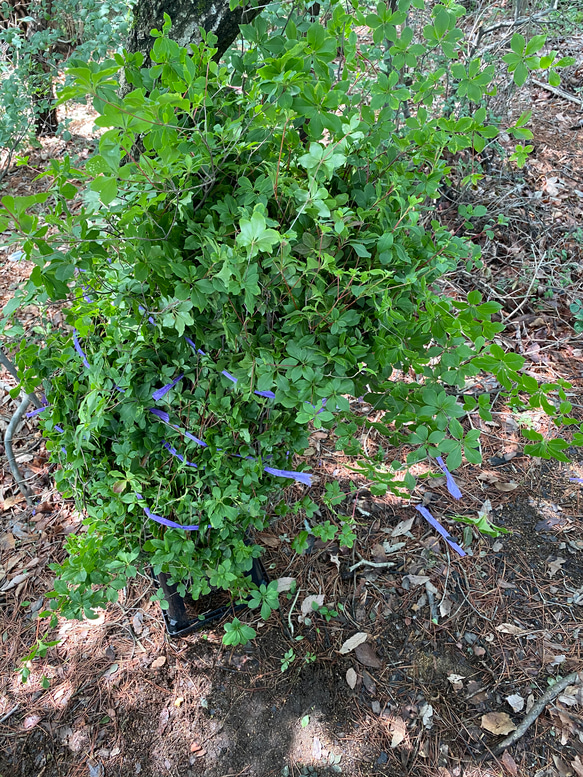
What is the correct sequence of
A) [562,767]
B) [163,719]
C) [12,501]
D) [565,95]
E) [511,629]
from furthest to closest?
1. [565,95]
2. [12,501]
3. [511,629]
4. [163,719]
5. [562,767]

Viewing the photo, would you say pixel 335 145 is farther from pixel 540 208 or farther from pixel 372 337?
pixel 540 208

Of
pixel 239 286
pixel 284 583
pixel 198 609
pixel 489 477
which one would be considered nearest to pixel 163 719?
pixel 198 609

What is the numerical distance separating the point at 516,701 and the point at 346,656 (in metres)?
0.66

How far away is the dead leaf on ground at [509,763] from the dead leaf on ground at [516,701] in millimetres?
160

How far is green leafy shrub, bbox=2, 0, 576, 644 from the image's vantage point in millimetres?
1114

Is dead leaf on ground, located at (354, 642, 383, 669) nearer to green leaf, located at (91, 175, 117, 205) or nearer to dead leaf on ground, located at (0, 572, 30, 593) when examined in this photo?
dead leaf on ground, located at (0, 572, 30, 593)

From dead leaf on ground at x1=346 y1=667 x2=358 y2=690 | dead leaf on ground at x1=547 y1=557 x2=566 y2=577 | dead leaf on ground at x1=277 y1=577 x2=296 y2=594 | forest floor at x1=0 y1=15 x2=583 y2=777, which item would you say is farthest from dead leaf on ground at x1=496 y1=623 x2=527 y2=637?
dead leaf on ground at x1=277 y1=577 x2=296 y2=594

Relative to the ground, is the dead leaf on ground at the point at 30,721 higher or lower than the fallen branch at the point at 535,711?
higher

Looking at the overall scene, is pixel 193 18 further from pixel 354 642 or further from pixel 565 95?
pixel 565 95

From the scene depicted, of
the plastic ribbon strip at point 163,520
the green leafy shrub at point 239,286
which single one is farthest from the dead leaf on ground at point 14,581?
the plastic ribbon strip at point 163,520

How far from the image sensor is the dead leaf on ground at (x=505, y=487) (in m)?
2.81

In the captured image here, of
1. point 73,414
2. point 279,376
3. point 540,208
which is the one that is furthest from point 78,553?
point 540,208

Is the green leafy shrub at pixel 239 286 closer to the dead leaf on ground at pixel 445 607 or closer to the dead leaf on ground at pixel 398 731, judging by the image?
the dead leaf on ground at pixel 398 731

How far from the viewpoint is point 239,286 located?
1166 millimetres
